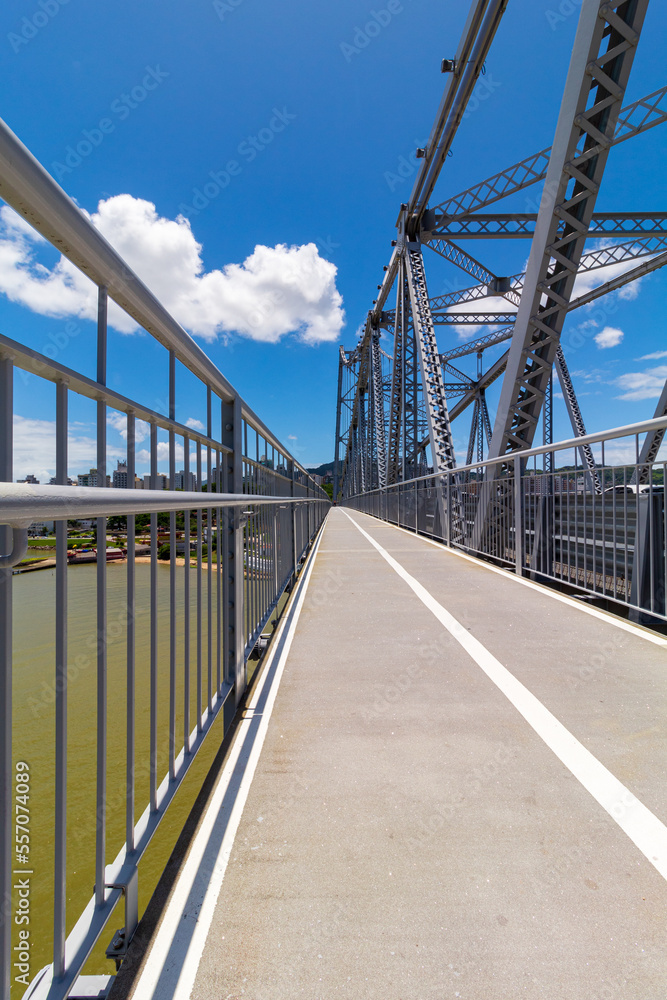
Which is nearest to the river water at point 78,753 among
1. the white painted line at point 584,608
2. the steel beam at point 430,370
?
the white painted line at point 584,608

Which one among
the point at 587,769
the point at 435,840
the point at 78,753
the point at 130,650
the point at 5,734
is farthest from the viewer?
the point at 78,753

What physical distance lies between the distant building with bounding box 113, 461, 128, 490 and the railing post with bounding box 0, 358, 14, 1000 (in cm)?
47

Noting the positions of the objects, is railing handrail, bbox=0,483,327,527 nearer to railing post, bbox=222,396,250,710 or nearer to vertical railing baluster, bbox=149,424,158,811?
vertical railing baluster, bbox=149,424,158,811

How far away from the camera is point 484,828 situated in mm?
1494

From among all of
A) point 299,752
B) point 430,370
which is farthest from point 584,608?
point 430,370

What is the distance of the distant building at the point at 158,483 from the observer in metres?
1.49

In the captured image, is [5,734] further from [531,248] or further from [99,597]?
[531,248]

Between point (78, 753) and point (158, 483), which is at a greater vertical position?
point (158, 483)

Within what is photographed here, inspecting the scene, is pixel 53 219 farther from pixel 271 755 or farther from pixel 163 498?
pixel 271 755

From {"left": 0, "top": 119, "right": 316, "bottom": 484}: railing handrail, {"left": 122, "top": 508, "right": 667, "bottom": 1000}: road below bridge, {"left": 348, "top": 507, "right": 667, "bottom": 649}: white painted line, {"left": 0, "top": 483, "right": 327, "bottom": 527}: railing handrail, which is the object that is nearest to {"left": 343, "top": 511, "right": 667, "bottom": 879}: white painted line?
{"left": 122, "top": 508, "right": 667, "bottom": 1000}: road below bridge

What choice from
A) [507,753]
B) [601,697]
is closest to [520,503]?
[601,697]

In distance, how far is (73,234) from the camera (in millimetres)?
1011

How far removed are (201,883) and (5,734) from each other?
896mm

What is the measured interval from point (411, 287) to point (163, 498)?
623 inches
